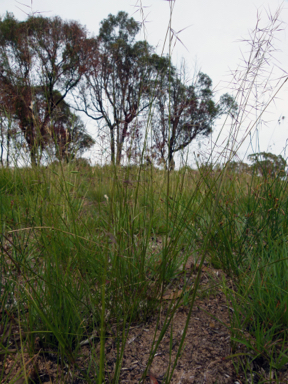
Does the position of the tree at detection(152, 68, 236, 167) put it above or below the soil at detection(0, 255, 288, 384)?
above

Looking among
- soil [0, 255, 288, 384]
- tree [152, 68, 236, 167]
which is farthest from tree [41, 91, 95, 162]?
soil [0, 255, 288, 384]

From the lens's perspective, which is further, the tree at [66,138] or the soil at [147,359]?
the tree at [66,138]

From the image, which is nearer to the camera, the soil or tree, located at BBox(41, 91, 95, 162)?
the soil

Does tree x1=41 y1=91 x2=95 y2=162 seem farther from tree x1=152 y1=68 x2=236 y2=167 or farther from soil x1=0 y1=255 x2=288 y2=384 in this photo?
soil x1=0 y1=255 x2=288 y2=384

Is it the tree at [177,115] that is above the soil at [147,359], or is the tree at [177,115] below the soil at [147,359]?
above

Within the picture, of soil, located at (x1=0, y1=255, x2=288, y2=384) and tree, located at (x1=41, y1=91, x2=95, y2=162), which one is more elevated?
tree, located at (x1=41, y1=91, x2=95, y2=162)

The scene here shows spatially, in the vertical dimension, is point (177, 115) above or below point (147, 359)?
above

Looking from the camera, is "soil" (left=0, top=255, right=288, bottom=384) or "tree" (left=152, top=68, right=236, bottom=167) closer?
"soil" (left=0, top=255, right=288, bottom=384)

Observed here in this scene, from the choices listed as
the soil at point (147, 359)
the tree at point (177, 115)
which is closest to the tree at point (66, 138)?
the tree at point (177, 115)

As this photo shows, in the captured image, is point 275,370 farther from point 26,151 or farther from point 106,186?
point 106,186

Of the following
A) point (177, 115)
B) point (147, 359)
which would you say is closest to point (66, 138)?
point (177, 115)

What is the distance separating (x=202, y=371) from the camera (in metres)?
0.92

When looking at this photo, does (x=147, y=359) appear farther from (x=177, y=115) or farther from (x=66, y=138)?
(x=66, y=138)

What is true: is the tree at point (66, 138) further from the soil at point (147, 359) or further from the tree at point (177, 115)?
the soil at point (147, 359)
